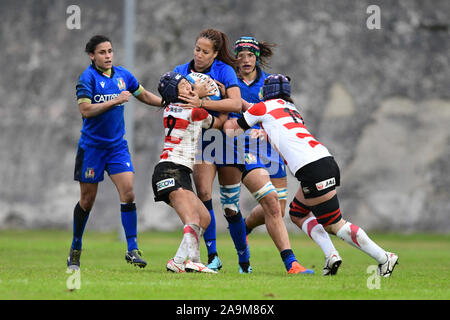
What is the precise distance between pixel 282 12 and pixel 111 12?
481 cm

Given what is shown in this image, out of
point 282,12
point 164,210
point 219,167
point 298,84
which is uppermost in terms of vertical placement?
point 282,12

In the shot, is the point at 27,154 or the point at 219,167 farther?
the point at 27,154

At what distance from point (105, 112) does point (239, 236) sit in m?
1.89

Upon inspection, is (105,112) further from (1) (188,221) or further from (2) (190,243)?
(2) (190,243)

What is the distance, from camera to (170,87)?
7.09 m

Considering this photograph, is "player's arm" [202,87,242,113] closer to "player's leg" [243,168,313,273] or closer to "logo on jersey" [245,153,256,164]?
"logo on jersey" [245,153,256,164]

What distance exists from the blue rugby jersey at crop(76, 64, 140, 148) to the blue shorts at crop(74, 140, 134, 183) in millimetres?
64

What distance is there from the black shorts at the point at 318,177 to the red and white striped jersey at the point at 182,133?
1050 mm

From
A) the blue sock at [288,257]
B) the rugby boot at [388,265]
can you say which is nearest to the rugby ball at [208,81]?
the blue sock at [288,257]

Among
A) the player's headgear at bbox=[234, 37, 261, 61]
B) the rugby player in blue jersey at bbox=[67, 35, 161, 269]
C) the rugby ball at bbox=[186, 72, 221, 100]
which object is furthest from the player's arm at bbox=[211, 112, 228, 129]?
the player's headgear at bbox=[234, 37, 261, 61]

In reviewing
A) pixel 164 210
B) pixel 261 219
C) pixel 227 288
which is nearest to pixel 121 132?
pixel 261 219

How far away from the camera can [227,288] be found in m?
5.62

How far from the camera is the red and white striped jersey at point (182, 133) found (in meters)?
7.03

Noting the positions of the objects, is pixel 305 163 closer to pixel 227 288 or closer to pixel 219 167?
pixel 219 167
